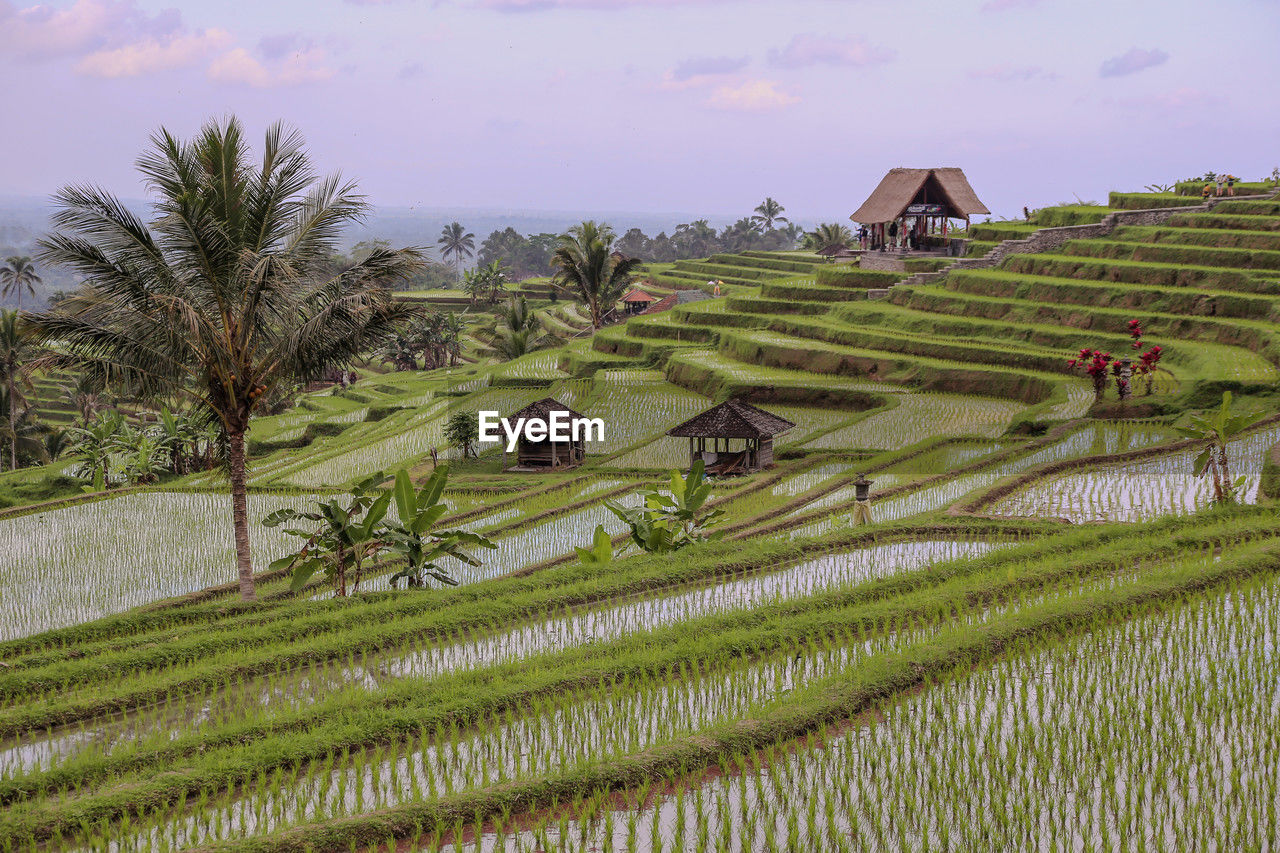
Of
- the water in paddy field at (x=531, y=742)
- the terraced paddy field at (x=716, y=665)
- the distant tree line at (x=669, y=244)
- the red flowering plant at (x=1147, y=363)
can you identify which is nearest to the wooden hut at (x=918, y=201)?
the red flowering plant at (x=1147, y=363)

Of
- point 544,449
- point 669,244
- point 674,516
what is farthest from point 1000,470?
point 669,244

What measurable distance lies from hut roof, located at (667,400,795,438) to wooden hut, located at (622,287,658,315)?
31452 mm

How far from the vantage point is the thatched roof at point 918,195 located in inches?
1208

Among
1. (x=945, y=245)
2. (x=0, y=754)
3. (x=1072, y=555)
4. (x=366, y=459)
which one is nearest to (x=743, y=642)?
(x=1072, y=555)

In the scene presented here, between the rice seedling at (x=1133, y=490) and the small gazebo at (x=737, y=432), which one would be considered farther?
the small gazebo at (x=737, y=432)

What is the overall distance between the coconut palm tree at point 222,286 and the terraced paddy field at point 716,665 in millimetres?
1898

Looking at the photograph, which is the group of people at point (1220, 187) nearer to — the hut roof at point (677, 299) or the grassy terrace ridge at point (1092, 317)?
the grassy terrace ridge at point (1092, 317)

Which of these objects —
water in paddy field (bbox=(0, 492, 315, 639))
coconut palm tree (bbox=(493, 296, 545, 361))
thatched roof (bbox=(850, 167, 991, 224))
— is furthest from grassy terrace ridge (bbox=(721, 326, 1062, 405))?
water in paddy field (bbox=(0, 492, 315, 639))

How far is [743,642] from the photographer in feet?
23.3

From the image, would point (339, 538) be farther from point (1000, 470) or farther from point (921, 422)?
point (921, 422)

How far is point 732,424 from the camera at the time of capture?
51.5ft

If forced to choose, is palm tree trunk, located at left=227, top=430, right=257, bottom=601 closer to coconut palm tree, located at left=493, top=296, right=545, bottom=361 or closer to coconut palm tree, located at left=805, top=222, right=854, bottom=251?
coconut palm tree, located at left=493, top=296, right=545, bottom=361

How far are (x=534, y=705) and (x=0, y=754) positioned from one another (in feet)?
8.98

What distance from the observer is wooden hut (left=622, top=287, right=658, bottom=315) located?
47.7 m
